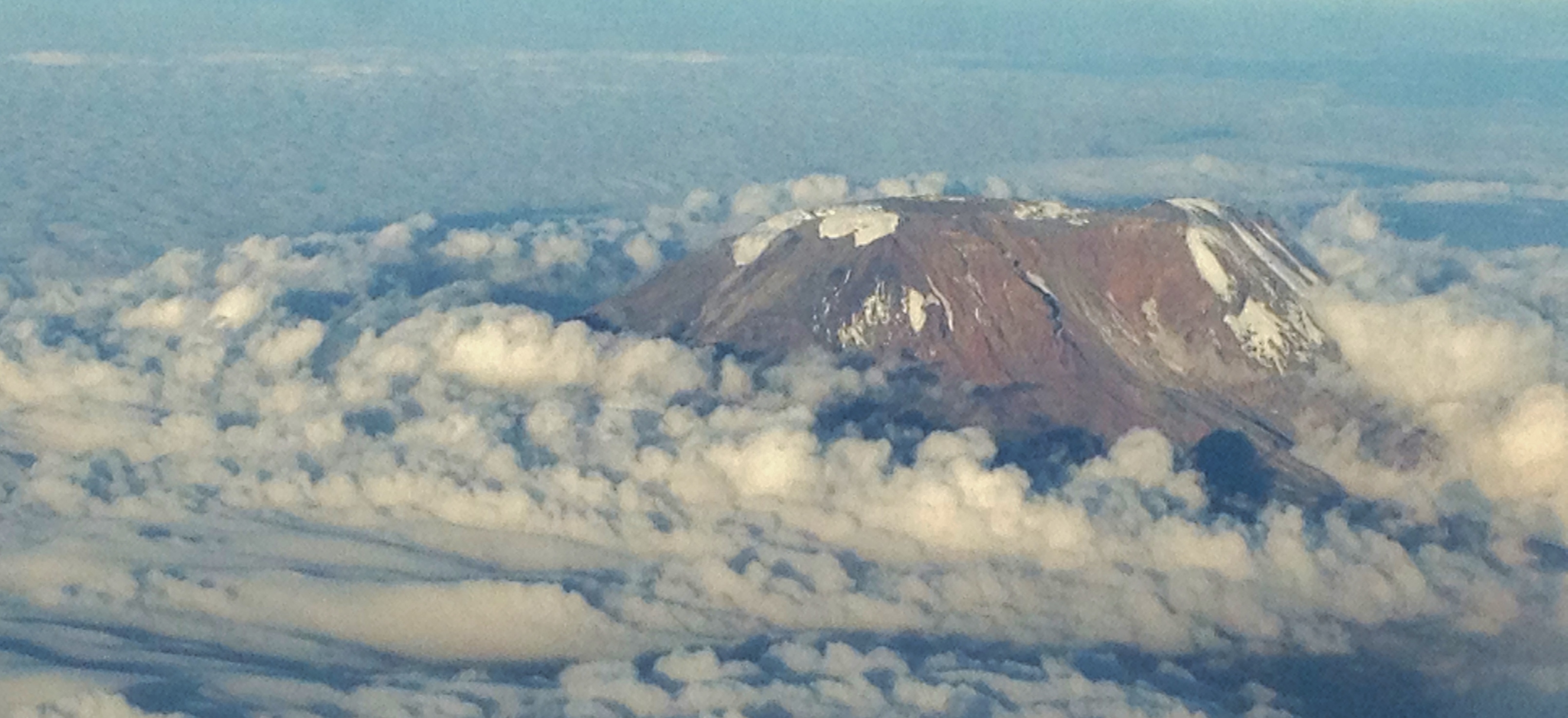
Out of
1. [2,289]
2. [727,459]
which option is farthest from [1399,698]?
[2,289]

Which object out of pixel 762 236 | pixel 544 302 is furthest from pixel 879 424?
pixel 544 302

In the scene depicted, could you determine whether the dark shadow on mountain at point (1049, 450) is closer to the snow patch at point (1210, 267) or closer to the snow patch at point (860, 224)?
the snow patch at point (1210, 267)

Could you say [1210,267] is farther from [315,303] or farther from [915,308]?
[315,303]

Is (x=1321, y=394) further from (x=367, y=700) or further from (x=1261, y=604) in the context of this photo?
(x=367, y=700)

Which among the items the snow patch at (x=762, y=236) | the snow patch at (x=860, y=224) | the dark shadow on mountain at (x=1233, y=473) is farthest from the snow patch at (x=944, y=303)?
the dark shadow on mountain at (x=1233, y=473)

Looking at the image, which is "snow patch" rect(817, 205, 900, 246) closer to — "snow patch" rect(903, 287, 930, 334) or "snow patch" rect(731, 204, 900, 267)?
"snow patch" rect(731, 204, 900, 267)

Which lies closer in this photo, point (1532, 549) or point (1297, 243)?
point (1532, 549)

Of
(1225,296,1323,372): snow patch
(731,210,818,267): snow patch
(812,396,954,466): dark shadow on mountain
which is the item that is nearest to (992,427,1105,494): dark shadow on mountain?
(812,396,954,466): dark shadow on mountain
